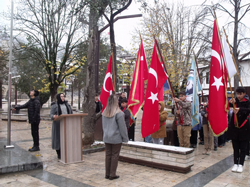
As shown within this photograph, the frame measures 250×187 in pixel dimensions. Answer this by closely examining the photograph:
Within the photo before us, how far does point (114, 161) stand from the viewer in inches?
200

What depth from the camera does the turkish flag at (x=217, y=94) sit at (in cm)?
567

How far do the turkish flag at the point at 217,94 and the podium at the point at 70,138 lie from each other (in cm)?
321

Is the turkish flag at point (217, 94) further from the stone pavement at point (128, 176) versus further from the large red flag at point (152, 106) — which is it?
the large red flag at point (152, 106)

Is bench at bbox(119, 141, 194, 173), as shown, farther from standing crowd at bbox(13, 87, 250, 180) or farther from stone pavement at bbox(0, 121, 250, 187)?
standing crowd at bbox(13, 87, 250, 180)

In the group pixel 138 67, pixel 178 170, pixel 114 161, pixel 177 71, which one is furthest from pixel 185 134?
pixel 177 71

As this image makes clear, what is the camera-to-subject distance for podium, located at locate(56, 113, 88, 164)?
250 inches

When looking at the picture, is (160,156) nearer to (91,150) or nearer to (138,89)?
(138,89)

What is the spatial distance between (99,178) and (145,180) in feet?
3.25

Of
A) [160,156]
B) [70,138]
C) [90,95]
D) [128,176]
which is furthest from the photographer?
[90,95]

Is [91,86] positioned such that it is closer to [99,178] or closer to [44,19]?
[99,178]

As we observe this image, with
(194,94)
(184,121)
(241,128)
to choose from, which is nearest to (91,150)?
(184,121)

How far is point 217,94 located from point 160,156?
1978 millimetres

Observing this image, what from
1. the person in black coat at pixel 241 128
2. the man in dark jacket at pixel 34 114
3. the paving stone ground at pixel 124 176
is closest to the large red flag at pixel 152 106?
the paving stone ground at pixel 124 176

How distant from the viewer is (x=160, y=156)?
579 centimetres
